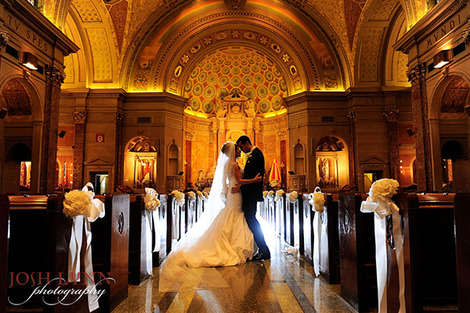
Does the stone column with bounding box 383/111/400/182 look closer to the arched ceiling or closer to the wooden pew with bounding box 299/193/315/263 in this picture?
the arched ceiling

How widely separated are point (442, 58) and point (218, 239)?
25.9ft

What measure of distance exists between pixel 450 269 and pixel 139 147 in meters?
15.3

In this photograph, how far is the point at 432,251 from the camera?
298 cm

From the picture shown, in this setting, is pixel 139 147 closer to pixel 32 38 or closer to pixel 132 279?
pixel 32 38

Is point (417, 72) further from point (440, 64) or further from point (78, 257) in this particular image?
point (78, 257)

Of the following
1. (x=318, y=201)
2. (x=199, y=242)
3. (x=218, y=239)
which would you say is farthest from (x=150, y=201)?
(x=318, y=201)

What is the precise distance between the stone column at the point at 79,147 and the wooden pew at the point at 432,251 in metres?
14.9

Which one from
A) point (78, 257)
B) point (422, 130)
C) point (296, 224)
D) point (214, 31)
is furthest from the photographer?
point (214, 31)

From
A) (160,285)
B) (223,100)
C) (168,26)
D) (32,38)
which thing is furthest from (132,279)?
(223,100)

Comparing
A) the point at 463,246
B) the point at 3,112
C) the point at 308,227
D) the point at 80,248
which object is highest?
the point at 3,112

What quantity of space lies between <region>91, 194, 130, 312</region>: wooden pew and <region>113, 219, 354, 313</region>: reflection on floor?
144mm

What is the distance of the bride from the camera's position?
458 cm

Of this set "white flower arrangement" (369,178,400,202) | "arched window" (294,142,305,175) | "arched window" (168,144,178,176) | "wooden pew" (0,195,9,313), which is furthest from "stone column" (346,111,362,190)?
"wooden pew" (0,195,9,313)

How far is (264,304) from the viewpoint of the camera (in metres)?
3.29
